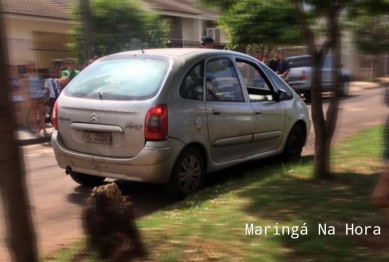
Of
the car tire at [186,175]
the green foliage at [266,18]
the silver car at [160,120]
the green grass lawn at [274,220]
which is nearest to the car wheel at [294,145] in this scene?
the silver car at [160,120]

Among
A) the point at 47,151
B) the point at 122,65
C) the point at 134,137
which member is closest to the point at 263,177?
the point at 134,137

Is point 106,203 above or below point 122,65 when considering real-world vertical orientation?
below

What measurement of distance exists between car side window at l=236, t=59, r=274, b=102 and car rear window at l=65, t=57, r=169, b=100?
1.61 m

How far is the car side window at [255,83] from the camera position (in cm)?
740

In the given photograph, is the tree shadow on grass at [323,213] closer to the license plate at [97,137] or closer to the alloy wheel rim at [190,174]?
the alloy wheel rim at [190,174]

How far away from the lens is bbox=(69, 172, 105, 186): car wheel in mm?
6691

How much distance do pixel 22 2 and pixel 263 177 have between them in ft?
51.7

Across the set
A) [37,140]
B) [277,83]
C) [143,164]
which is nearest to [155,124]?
[143,164]

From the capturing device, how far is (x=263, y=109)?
717 centimetres

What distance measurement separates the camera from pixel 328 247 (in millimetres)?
3830

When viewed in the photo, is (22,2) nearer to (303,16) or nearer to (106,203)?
(303,16)

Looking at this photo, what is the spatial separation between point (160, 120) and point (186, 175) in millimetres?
791

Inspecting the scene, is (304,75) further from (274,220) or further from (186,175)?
(274,220)

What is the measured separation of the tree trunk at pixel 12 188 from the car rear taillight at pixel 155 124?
286 centimetres
